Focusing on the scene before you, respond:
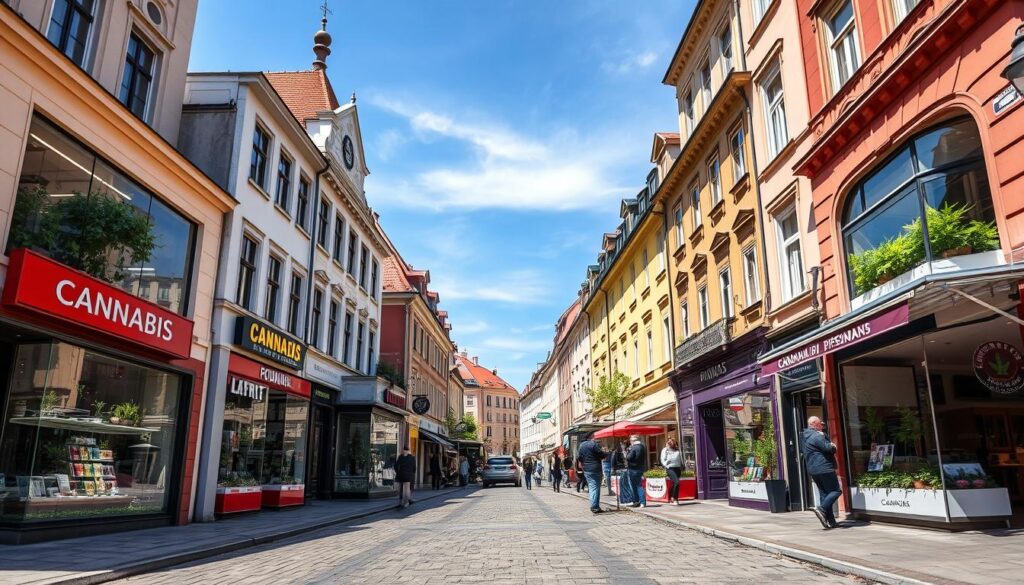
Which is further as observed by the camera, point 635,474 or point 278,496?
point 278,496

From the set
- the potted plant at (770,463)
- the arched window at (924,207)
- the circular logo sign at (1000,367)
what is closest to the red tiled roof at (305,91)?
the potted plant at (770,463)

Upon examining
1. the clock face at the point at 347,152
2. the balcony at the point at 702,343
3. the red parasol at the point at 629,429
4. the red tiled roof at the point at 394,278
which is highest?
the clock face at the point at 347,152

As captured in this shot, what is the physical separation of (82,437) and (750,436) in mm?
13713

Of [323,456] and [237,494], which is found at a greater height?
[323,456]

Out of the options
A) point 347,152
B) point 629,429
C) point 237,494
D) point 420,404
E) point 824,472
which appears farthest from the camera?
point 420,404

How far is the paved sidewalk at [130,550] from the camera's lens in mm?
6848

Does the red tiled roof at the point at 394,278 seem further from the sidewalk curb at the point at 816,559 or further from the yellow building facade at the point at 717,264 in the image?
the sidewalk curb at the point at 816,559

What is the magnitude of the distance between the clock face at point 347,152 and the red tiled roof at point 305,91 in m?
1.29

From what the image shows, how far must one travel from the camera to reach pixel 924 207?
386 inches

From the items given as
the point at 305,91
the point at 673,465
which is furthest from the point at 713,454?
the point at 305,91

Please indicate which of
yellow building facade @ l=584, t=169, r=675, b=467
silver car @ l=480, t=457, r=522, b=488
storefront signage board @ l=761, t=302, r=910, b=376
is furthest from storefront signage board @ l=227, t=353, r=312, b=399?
silver car @ l=480, t=457, r=522, b=488

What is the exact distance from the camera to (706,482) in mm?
19781

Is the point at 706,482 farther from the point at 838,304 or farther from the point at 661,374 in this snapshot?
the point at 838,304

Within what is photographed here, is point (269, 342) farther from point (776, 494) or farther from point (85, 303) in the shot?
point (776, 494)
